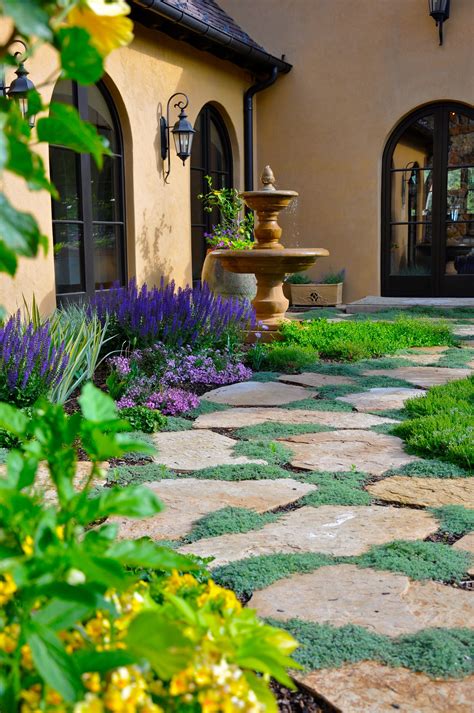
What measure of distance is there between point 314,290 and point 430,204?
1.81 metres

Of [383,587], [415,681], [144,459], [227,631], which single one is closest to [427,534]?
[383,587]

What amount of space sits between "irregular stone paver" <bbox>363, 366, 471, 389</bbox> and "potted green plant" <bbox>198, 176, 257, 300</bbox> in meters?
2.20

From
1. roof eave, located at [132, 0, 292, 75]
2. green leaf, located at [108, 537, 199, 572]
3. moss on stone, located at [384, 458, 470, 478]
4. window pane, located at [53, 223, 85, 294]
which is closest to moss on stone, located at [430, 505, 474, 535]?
moss on stone, located at [384, 458, 470, 478]

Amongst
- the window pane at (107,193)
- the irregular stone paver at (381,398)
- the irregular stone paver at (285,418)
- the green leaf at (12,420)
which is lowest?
the irregular stone paver at (285,418)

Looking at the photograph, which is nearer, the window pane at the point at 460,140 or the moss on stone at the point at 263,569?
the moss on stone at the point at 263,569

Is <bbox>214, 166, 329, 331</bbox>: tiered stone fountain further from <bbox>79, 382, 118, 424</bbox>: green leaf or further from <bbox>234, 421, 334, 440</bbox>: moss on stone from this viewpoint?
<bbox>79, 382, 118, 424</bbox>: green leaf

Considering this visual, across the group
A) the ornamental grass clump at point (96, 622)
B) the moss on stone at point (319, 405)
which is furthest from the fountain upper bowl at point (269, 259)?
the ornamental grass clump at point (96, 622)

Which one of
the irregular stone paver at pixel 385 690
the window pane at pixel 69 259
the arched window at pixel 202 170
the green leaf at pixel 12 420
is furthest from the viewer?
the arched window at pixel 202 170

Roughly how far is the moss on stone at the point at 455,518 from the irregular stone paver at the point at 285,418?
132cm

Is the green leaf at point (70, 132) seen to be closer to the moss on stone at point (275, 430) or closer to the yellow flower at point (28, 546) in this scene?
the yellow flower at point (28, 546)

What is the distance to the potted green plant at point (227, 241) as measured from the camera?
7.82 meters

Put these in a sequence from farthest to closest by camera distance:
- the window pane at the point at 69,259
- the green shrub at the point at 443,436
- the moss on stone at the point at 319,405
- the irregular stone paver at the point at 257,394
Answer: the window pane at the point at 69,259 < the irregular stone paver at the point at 257,394 < the moss on stone at the point at 319,405 < the green shrub at the point at 443,436

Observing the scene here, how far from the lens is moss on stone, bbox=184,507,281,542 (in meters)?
2.50

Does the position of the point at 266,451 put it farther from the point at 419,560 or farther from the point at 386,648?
the point at 386,648
